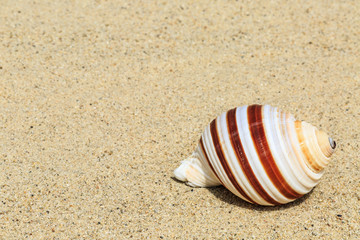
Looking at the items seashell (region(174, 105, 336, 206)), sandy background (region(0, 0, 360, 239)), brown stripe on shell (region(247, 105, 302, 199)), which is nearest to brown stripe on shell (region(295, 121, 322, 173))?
seashell (region(174, 105, 336, 206))

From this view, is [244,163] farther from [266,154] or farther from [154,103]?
[154,103]

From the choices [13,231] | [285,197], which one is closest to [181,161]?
[285,197]

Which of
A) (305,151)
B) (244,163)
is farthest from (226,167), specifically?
(305,151)

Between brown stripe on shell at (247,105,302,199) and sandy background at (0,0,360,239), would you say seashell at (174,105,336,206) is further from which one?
sandy background at (0,0,360,239)

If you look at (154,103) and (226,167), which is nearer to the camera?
(226,167)

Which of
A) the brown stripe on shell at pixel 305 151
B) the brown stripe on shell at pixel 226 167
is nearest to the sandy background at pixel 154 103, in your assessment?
the brown stripe on shell at pixel 226 167

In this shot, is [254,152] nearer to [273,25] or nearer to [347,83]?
[347,83]
